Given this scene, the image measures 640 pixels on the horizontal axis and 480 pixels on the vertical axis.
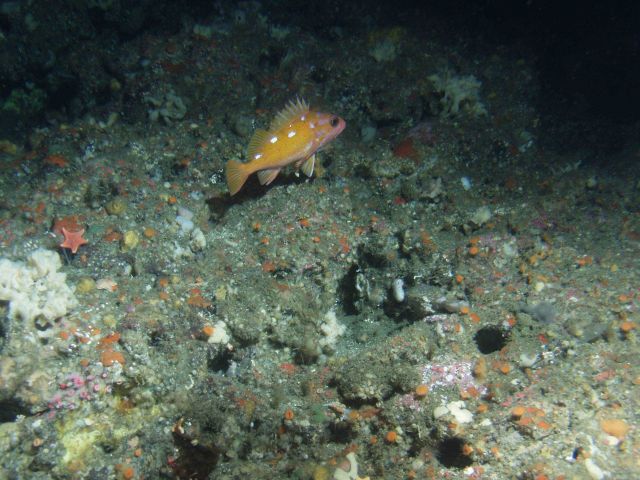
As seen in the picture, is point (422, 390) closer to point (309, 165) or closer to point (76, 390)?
point (309, 165)

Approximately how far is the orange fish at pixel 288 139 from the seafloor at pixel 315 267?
0.72 metres

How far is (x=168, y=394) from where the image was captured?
358 cm

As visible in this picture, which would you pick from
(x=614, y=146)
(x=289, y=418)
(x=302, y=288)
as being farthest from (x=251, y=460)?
(x=614, y=146)

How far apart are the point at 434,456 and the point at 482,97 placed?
5.44 metres

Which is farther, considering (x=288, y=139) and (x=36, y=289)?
(x=288, y=139)

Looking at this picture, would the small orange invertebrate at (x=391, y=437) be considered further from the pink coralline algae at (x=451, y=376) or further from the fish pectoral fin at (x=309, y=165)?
the fish pectoral fin at (x=309, y=165)

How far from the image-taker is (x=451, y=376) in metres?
3.57

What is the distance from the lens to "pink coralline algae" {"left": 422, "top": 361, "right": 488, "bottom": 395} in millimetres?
3488

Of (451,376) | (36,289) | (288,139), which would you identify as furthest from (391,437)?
(36,289)

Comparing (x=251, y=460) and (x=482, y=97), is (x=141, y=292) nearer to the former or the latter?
(x=251, y=460)

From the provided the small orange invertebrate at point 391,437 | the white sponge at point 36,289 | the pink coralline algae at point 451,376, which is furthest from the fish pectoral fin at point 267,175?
the small orange invertebrate at point 391,437

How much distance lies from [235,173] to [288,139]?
0.74 m

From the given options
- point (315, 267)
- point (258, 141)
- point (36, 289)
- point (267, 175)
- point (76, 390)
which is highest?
point (258, 141)

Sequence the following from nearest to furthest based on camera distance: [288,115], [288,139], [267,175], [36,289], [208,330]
A: 1. [36,289]
2. [208,330]
3. [288,139]
4. [288,115]
5. [267,175]
